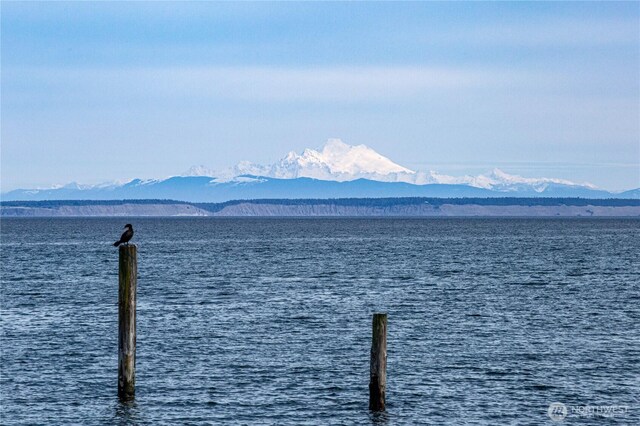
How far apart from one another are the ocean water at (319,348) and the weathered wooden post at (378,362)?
0.51m

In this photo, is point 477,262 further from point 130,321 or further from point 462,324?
point 130,321

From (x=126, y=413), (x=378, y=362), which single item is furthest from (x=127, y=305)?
(x=378, y=362)

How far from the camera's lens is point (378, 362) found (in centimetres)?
2888

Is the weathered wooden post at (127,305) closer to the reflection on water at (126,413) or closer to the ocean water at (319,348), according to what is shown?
the reflection on water at (126,413)

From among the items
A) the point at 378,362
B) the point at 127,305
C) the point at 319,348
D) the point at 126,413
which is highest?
the point at 127,305

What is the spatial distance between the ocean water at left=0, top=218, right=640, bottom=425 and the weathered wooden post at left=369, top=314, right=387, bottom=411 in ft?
1.68

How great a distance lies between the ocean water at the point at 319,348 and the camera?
30.1 m

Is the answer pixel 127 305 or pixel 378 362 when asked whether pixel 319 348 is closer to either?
pixel 378 362

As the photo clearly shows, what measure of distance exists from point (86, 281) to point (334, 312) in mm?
26245

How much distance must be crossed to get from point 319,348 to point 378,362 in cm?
1145

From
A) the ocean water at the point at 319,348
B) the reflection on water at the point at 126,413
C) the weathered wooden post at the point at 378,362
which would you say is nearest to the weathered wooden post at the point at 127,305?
the reflection on water at the point at 126,413

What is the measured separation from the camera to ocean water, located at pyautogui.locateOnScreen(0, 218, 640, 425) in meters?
30.1

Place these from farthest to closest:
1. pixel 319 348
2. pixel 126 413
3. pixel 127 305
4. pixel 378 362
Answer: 1. pixel 319 348
2. pixel 127 305
3. pixel 126 413
4. pixel 378 362

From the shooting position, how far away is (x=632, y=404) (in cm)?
3066
